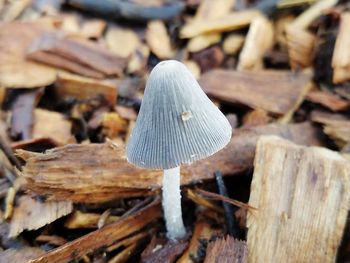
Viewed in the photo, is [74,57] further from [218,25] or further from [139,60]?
[218,25]

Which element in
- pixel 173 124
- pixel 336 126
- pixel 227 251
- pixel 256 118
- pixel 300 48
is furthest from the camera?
pixel 300 48

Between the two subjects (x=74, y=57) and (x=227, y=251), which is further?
(x=74, y=57)

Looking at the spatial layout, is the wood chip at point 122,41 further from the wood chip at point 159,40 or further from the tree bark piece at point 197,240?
the tree bark piece at point 197,240

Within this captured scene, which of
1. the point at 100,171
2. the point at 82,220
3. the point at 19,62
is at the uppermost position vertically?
the point at 19,62

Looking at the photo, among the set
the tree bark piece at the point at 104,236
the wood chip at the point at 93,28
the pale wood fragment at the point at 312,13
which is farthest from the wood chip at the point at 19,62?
the pale wood fragment at the point at 312,13

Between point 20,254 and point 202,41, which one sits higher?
point 202,41

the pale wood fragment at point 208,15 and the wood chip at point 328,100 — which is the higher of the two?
the pale wood fragment at point 208,15


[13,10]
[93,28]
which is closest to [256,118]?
[93,28]
